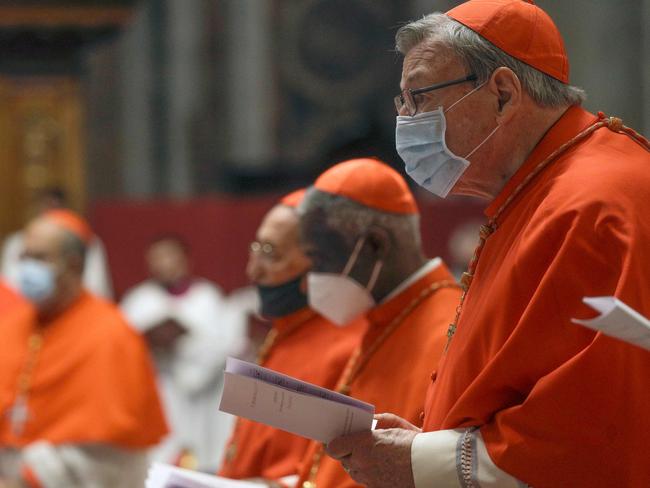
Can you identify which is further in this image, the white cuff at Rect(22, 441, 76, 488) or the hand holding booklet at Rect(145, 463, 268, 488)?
the white cuff at Rect(22, 441, 76, 488)

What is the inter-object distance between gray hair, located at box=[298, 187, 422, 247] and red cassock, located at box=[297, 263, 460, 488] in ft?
0.49

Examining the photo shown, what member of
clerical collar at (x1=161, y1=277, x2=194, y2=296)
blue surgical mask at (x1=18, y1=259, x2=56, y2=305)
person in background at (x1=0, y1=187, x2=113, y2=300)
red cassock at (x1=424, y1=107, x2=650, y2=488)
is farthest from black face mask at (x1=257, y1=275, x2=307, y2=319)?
person in background at (x1=0, y1=187, x2=113, y2=300)

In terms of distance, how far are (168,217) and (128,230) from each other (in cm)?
38

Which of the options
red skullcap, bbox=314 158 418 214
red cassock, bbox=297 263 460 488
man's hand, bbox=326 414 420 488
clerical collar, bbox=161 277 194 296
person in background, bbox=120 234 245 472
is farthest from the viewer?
clerical collar, bbox=161 277 194 296

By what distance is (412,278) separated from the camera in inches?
160

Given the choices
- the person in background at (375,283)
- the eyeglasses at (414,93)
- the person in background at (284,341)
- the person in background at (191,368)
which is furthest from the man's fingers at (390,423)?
the person in background at (191,368)

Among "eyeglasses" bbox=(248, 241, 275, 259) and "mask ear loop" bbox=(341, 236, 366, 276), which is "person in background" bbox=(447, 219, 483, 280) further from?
"mask ear loop" bbox=(341, 236, 366, 276)

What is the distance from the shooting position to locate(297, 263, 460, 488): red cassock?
379cm

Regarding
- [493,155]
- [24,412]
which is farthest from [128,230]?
[493,155]

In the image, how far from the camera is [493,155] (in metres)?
2.87

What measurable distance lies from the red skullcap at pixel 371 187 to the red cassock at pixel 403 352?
237mm

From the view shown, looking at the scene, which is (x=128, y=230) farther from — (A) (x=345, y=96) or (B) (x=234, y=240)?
(A) (x=345, y=96)

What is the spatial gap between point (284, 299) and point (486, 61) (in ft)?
6.72

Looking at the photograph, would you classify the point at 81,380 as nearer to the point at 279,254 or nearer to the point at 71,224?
the point at 71,224
